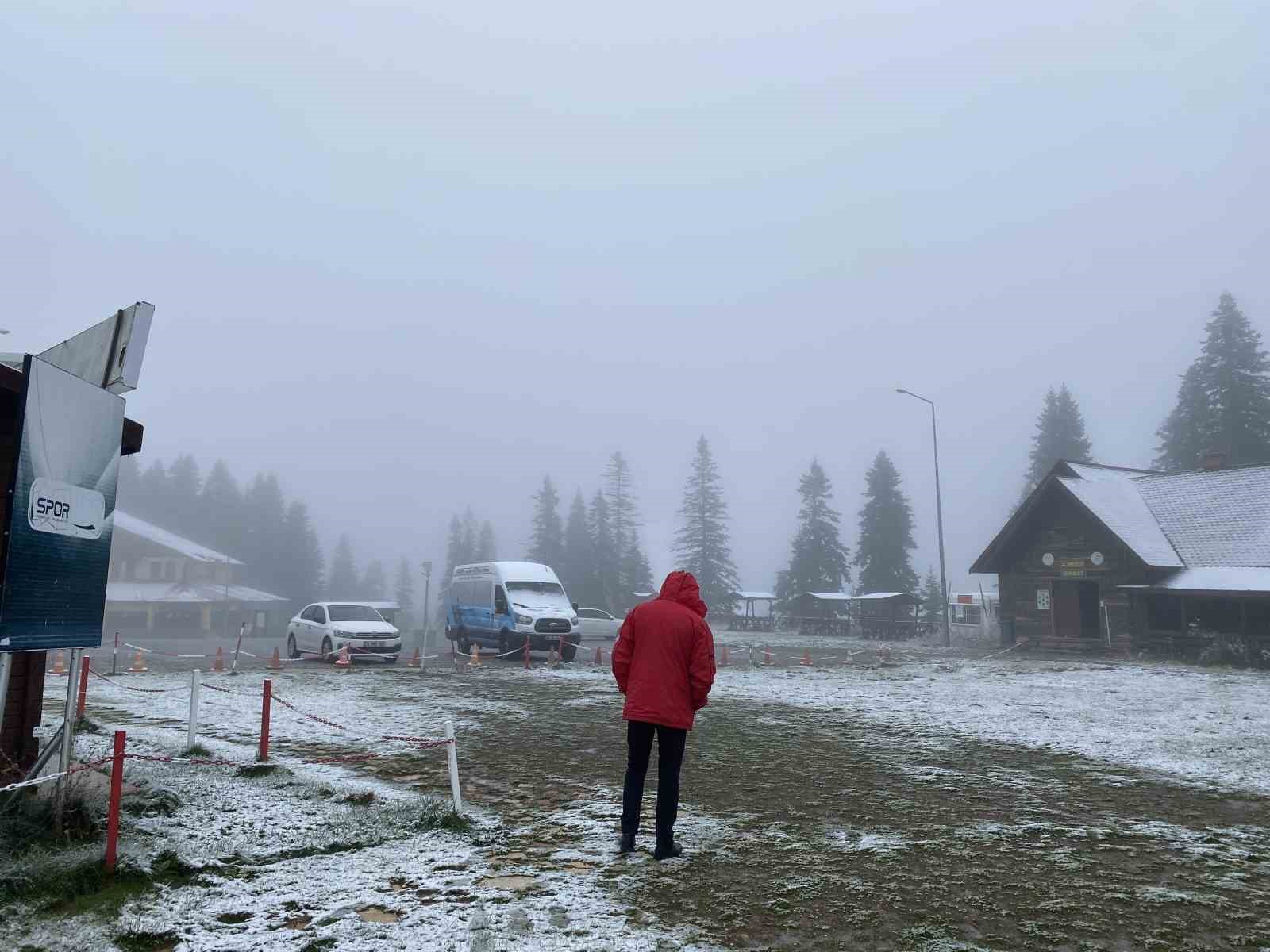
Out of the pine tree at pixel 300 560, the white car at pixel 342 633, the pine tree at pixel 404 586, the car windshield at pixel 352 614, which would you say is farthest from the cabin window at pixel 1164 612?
the pine tree at pixel 404 586

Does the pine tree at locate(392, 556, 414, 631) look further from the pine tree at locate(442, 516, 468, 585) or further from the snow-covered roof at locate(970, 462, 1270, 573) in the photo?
the snow-covered roof at locate(970, 462, 1270, 573)

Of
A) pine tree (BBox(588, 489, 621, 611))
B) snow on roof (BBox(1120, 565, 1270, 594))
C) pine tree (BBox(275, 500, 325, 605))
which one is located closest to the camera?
snow on roof (BBox(1120, 565, 1270, 594))

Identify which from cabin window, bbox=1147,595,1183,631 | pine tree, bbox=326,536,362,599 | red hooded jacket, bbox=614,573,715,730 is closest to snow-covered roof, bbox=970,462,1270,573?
cabin window, bbox=1147,595,1183,631

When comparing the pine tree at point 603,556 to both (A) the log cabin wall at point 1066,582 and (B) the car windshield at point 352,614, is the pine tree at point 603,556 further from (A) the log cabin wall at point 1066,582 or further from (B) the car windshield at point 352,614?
(B) the car windshield at point 352,614

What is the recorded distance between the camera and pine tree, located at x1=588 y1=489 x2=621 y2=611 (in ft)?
238

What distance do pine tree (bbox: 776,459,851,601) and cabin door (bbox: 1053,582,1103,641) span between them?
35960mm

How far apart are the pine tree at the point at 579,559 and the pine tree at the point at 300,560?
27.5 metres

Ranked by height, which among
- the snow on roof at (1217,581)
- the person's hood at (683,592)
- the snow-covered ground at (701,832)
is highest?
the snow on roof at (1217,581)

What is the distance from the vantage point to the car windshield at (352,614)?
26.3 m

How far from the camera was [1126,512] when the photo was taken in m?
31.3

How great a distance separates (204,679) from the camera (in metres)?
18.7

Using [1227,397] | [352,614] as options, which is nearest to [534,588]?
[352,614]

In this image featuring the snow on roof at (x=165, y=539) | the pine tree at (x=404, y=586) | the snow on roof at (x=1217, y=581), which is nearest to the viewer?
the snow on roof at (x=1217, y=581)

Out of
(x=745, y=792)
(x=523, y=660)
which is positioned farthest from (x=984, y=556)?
(x=745, y=792)
